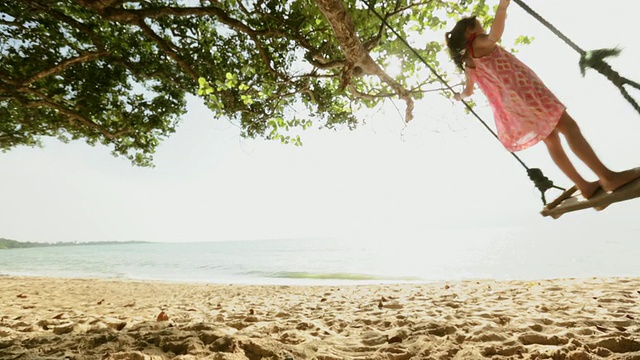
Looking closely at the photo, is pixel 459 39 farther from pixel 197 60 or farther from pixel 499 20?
pixel 197 60

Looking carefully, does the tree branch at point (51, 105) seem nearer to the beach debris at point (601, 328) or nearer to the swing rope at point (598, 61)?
the swing rope at point (598, 61)

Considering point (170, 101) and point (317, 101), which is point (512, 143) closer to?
point (317, 101)

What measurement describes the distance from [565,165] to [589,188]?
0.25 m

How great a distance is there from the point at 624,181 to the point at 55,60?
978 cm

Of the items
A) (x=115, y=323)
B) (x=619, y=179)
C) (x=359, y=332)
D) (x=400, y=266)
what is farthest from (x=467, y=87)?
(x=400, y=266)

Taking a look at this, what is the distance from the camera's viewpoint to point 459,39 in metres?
2.74

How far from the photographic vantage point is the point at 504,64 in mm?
2619

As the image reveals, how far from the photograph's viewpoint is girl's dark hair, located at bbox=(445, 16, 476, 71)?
2701 millimetres

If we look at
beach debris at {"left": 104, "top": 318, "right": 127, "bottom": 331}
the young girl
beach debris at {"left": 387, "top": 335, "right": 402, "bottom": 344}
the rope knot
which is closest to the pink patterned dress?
the young girl

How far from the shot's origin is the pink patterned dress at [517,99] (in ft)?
8.01

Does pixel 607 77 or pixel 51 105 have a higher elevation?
pixel 51 105

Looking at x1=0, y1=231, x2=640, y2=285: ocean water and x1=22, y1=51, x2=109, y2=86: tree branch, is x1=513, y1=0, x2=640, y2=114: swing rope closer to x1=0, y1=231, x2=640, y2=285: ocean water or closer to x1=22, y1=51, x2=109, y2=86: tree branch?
x1=22, y1=51, x2=109, y2=86: tree branch

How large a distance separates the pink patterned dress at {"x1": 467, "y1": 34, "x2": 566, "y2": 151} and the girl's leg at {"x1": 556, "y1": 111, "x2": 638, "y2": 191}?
0.35ft

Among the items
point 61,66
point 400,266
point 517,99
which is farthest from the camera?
point 400,266
